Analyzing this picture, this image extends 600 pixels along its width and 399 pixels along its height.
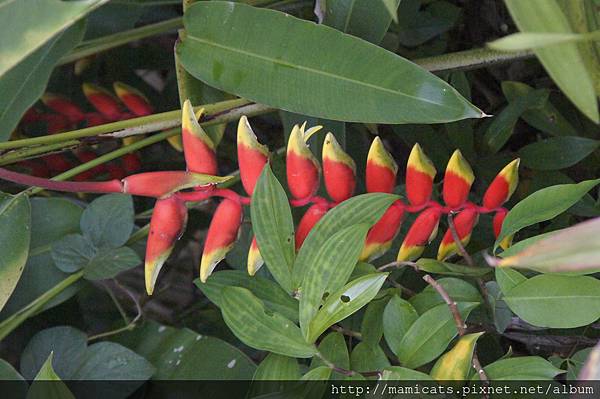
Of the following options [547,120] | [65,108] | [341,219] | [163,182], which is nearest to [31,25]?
[163,182]

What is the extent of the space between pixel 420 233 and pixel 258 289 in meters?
0.14

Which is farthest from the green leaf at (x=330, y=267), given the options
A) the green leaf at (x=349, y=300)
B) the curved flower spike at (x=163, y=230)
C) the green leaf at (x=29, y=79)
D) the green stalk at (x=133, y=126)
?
the green leaf at (x=29, y=79)

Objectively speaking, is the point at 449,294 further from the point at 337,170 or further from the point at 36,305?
the point at 36,305

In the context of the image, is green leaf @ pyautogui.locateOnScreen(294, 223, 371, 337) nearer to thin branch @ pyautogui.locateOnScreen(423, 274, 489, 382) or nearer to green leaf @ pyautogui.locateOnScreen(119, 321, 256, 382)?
thin branch @ pyautogui.locateOnScreen(423, 274, 489, 382)

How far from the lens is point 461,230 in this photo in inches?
23.4

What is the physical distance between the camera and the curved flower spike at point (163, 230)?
1.78 feet

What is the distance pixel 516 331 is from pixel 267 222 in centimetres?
29

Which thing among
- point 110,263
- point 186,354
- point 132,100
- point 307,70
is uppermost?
point 307,70

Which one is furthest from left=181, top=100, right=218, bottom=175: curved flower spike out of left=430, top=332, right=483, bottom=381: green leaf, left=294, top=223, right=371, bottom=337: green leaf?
left=430, top=332, right=483, bottom=381: green leaf

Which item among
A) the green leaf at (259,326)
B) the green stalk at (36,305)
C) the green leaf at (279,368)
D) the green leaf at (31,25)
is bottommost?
the green stalk at (36,305)

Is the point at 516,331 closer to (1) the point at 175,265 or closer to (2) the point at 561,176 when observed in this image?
(2) the point at 561,176

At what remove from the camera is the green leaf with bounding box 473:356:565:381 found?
1.59 ft

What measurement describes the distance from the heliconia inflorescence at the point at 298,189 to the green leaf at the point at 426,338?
0.08 metres

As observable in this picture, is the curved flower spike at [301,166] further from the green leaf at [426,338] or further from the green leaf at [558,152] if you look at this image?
the green leaf at [558,152]
